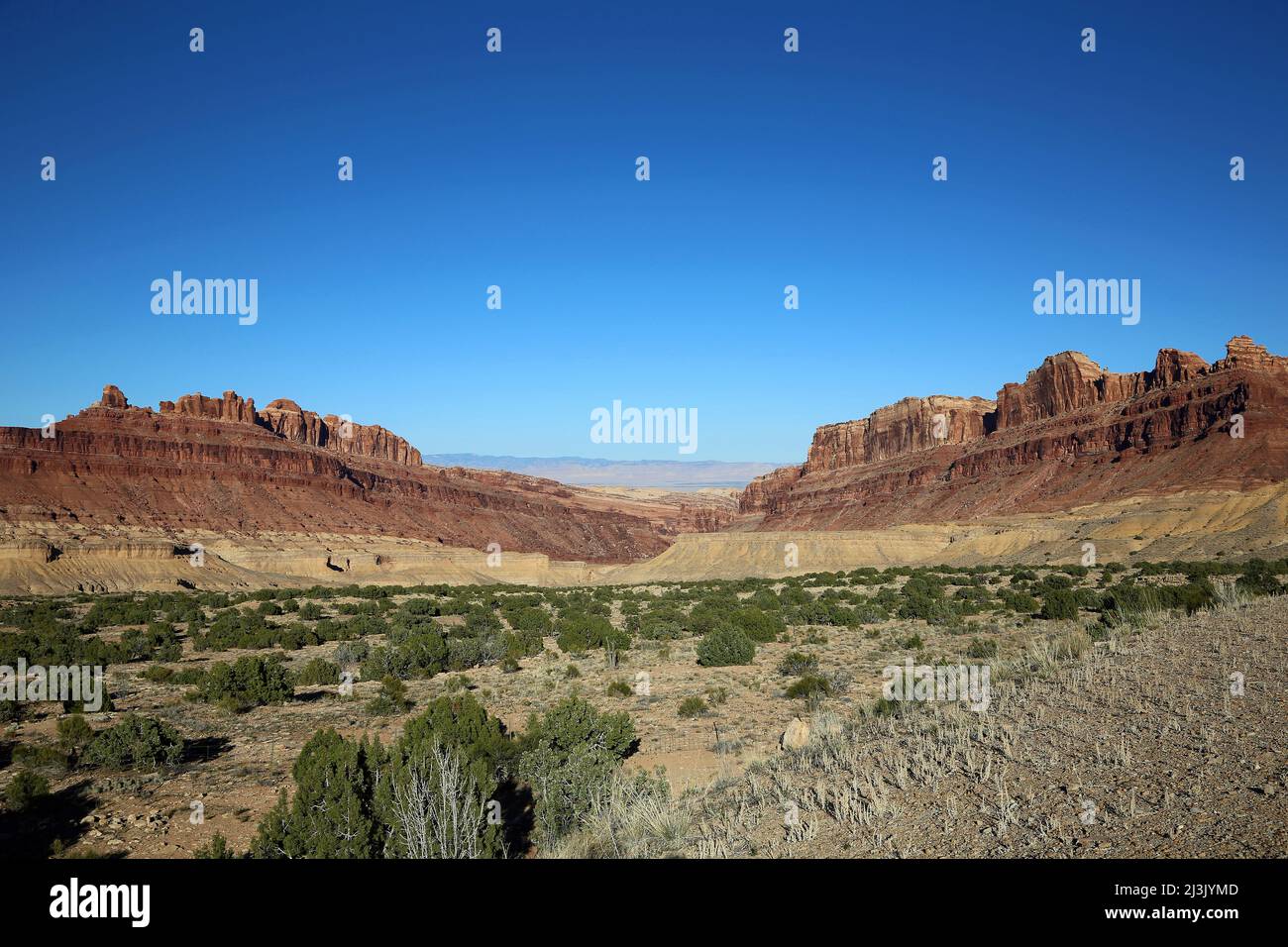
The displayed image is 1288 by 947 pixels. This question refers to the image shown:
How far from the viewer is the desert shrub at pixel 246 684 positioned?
16.1m

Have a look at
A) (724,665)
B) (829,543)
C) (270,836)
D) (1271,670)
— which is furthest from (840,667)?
(829,543)

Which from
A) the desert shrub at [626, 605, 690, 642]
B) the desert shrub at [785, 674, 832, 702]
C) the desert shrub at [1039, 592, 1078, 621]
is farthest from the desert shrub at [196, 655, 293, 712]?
the desert shrub at [1039, 592, 1078, 621]

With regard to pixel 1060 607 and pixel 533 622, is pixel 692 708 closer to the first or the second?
pixel 533 622

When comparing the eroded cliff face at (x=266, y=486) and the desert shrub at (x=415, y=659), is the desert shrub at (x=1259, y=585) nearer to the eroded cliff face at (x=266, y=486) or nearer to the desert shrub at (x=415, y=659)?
the desert shrub at (x=415, y=659)

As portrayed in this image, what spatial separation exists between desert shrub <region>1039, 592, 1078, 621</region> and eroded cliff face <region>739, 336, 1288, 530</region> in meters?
56.7

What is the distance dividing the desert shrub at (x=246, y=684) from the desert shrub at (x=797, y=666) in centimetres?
1203

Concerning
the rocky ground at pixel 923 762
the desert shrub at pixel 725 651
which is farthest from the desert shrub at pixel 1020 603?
the desert shrub at pixel 725 651

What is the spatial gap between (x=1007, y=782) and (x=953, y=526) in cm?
7959

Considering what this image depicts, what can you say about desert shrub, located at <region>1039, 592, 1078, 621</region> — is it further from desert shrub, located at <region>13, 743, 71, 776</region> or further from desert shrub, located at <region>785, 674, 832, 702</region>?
desert shrub, located at <region>13, 743, 71, 776</region>

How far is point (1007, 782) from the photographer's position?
6094mm

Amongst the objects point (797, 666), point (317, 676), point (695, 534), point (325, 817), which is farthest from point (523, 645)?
point (695, 534)

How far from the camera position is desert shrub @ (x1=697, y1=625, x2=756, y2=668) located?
777 inches

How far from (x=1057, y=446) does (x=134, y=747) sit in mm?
108835
